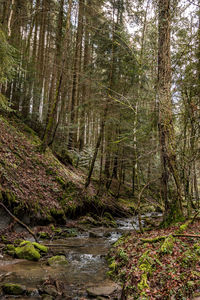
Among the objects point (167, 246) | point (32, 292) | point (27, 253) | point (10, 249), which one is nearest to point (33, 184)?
point (10, 249)

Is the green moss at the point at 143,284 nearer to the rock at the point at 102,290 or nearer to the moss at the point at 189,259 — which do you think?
the rock at the point at 102,290

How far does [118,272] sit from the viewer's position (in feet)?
18.7

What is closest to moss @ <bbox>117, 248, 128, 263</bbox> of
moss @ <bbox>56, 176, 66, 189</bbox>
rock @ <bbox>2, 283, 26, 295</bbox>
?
rock @ <bbox>2, 283, 26, 295</bbox>

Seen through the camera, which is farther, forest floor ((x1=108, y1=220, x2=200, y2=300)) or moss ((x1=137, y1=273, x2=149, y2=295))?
moss ((x1=137, y1=273, x2=149, y2=295))

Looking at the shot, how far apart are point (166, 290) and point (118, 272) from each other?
1.66m

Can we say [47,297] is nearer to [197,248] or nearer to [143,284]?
[143,284]

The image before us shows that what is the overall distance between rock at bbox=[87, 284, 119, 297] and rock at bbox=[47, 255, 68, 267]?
5.59 ft

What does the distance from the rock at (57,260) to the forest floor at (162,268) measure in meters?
1.36

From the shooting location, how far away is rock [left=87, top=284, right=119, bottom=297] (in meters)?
4.75

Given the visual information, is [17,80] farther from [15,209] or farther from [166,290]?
[166,290]

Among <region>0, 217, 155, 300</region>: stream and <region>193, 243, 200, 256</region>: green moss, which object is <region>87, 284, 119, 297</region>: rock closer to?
<region>0, 217, 155, 300</region>: stream

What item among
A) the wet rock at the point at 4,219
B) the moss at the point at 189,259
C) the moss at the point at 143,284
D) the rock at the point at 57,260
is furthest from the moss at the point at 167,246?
the wet rock at the point at 4,219

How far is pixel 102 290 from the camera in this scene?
4.92m

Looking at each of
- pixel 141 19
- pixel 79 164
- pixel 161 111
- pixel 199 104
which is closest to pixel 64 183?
pixel 79 164
